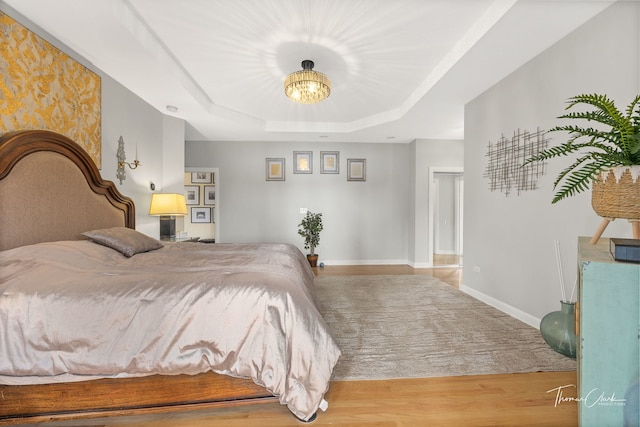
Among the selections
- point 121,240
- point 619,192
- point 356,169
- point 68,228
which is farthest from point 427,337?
point 356,169

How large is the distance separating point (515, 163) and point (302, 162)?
12.1 ft

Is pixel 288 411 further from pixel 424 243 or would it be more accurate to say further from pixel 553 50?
pixel 424 243

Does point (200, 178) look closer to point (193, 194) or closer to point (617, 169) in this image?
point (193, 194)

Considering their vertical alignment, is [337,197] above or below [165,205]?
above

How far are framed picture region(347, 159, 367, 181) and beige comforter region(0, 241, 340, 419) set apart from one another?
442 cm

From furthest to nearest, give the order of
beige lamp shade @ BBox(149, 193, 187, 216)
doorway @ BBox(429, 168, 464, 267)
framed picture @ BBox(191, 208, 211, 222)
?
doorway @ BBox(429, 168, 464, 267) < framed picture @ BBox(191, 208, 211, 222) < beige lamp shade @ BBox(149, 193, 187, 216)

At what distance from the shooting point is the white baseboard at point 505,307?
8.49 feet

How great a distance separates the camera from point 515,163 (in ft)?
9.34

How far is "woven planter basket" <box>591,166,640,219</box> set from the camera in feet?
3.84

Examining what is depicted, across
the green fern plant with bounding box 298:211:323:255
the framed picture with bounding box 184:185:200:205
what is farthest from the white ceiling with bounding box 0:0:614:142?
the framed picture with bounding box 184:185:200:205

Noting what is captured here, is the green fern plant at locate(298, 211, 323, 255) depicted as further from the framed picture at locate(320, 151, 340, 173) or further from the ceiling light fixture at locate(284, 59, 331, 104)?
the ceiling light fixture at locate(284, 59, 331, 104)

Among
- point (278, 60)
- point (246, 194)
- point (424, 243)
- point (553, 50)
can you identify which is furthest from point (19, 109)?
point (424, 243)

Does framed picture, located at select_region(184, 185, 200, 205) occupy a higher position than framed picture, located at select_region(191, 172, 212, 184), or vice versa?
framed picture, located at select_region(191, 172, 212, 184)

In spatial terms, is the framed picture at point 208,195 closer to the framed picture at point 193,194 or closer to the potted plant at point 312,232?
the framed picture at point 193,194
